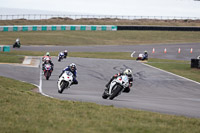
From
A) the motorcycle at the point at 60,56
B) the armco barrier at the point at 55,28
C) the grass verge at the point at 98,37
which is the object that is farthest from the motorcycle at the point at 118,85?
the armco barrier at the point at 55,28

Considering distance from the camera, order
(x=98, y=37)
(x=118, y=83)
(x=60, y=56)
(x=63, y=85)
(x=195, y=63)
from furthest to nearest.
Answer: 1. (x=98, y=37)
2. (x=60, y=56)
3. (x=195, y=63)
4. (x=63, y=85)
5. (x=118, y=83)

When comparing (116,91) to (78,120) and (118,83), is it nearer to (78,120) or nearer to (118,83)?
(118,83)

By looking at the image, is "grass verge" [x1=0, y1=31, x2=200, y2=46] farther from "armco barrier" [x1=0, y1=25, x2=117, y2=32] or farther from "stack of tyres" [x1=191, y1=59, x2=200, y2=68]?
"stack of tyres" [x1=191, y1=59, x2=200, y2=68]

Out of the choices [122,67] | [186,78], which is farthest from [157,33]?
[186,78]

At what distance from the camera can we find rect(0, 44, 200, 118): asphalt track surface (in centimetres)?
1684

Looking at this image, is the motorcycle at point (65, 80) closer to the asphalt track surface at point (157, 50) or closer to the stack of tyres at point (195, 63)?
the stack of tyres at point (195, 63)

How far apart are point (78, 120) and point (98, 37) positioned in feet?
213

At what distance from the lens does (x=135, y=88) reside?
23891 mm

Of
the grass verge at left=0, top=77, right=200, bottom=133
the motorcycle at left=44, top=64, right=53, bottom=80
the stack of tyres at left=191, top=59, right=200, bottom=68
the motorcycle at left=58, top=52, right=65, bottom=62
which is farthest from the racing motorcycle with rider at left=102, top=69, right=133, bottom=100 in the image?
the motorcycle at left=58, top=52, right=65, bottom=62

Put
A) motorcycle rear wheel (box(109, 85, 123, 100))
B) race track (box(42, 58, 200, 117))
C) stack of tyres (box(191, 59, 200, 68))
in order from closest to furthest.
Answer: race track (box(42, 58, 200, 117)) → motorcycle rear wheel (box(109, 85, 123, 100)) → stack of tyres (box(191, 59, 200, 68))

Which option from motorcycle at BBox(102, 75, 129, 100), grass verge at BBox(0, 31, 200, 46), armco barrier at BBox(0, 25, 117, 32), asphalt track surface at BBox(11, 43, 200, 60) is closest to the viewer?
motorcycle at BBox(102, 75, 129, 100)

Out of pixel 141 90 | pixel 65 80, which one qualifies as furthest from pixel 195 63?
pixel 65 80

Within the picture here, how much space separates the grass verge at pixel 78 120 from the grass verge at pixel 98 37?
51477 millimetres

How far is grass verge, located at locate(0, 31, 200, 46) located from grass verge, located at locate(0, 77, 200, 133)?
51477 mm
